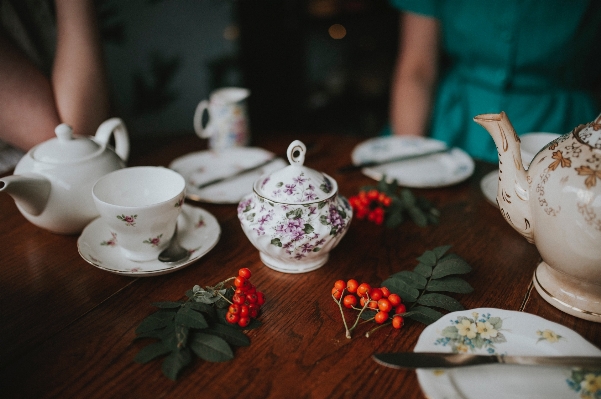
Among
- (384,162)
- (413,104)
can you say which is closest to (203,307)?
(384,162)

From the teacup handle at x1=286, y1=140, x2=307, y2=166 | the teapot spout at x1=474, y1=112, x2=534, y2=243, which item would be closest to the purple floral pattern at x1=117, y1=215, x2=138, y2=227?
the teacup handle at x1=286, y1=140, x2=307, y2=166

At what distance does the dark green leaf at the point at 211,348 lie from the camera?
458 millimetres

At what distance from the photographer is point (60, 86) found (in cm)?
90

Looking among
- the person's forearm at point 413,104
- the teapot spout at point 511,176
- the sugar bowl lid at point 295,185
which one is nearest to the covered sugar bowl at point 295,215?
the sugar bowl lid at point 295,185

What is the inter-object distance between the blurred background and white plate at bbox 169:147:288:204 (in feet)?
0.71

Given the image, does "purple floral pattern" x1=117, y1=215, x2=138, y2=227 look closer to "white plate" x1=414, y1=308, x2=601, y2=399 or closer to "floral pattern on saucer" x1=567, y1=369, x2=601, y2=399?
"white plate" x1=414, y1=308, x2=601, y2=399

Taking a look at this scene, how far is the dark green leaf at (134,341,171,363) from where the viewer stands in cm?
45

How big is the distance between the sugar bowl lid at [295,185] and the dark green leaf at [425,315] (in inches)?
7.4

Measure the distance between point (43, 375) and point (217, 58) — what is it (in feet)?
5.46

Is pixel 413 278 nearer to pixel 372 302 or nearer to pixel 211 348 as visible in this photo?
pixel 372 302

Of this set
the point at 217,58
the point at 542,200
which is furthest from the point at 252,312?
the point at 217,58

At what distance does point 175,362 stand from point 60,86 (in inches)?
28.4

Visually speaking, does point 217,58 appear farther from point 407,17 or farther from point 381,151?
point 381,151

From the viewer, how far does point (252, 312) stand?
519 mm
